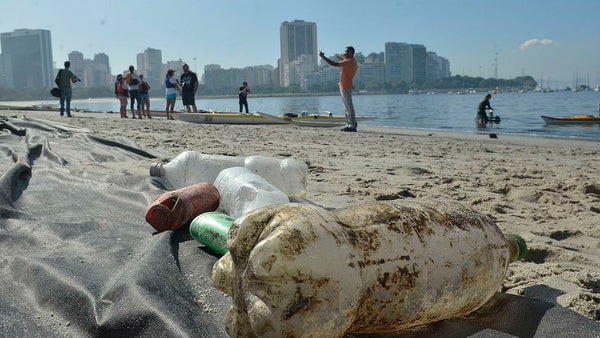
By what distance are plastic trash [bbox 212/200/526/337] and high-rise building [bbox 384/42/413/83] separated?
17663cm

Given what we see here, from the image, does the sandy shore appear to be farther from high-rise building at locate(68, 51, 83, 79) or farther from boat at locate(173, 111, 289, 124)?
high-rise building at locate(68, 51, 83, 79)

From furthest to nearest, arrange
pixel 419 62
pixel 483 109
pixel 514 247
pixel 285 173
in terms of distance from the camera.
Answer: pixel 419 62, pixel 483 109, pixel 285 173, pixel 514 247

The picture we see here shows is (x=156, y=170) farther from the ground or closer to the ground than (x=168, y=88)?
closer to the ground

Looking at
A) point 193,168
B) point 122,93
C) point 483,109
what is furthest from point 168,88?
point 193,168

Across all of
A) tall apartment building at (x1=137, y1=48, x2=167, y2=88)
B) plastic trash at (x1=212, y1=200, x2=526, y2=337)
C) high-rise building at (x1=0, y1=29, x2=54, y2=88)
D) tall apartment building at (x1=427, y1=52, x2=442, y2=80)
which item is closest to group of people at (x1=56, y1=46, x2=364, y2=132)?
plastic trash at (x1=212, y1=200, x2=526, y2=337)

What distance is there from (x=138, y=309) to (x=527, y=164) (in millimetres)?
5936

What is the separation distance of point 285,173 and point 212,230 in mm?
1383

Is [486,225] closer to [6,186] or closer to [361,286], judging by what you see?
[361,286]

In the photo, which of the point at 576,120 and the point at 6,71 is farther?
the point at 6,71

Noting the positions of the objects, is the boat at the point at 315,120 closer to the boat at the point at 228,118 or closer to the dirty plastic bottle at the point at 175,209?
the boat at the point at 228,118

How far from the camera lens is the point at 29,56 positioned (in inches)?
6826

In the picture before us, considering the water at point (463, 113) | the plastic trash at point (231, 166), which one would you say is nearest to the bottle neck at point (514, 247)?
the plastic trash at point (231, 166)

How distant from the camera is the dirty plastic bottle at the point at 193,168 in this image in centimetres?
366

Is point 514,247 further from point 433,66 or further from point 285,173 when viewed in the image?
point 433,66
